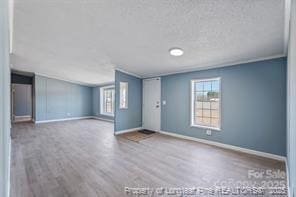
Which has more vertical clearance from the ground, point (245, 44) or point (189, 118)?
point (245, 44)

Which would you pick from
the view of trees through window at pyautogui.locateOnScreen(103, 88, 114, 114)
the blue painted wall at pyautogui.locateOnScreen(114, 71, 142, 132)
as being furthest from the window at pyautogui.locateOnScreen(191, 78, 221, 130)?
the view of trees through window at pyautogui.locateOnScreen(103, 88, 114, 114)

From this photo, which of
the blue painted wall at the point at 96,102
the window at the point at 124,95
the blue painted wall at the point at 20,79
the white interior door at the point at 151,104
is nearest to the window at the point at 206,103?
the white interior door at the point at 151,104

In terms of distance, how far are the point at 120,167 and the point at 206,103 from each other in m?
2.84

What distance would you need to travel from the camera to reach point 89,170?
250 cm

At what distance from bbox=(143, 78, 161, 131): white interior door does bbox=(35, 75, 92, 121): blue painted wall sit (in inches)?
189

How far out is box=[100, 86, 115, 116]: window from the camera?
789 cm

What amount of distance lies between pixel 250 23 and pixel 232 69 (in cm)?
173

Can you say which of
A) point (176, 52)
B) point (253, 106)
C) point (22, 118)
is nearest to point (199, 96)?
→ point (253, 106)

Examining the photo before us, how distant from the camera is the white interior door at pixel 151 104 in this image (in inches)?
208

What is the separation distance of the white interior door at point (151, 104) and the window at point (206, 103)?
1.31 meters

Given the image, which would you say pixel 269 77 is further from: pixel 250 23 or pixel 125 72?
pixel 125 72

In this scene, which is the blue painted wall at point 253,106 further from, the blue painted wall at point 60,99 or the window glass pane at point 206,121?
the blue painted wall at point 60,99

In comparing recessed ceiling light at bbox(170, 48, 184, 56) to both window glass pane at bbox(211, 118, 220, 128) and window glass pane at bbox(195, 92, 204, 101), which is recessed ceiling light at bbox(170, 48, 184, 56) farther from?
window glass pane at bbox(211, 118, 220, 128)

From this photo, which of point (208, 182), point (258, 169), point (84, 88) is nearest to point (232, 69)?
point (258, 169)
